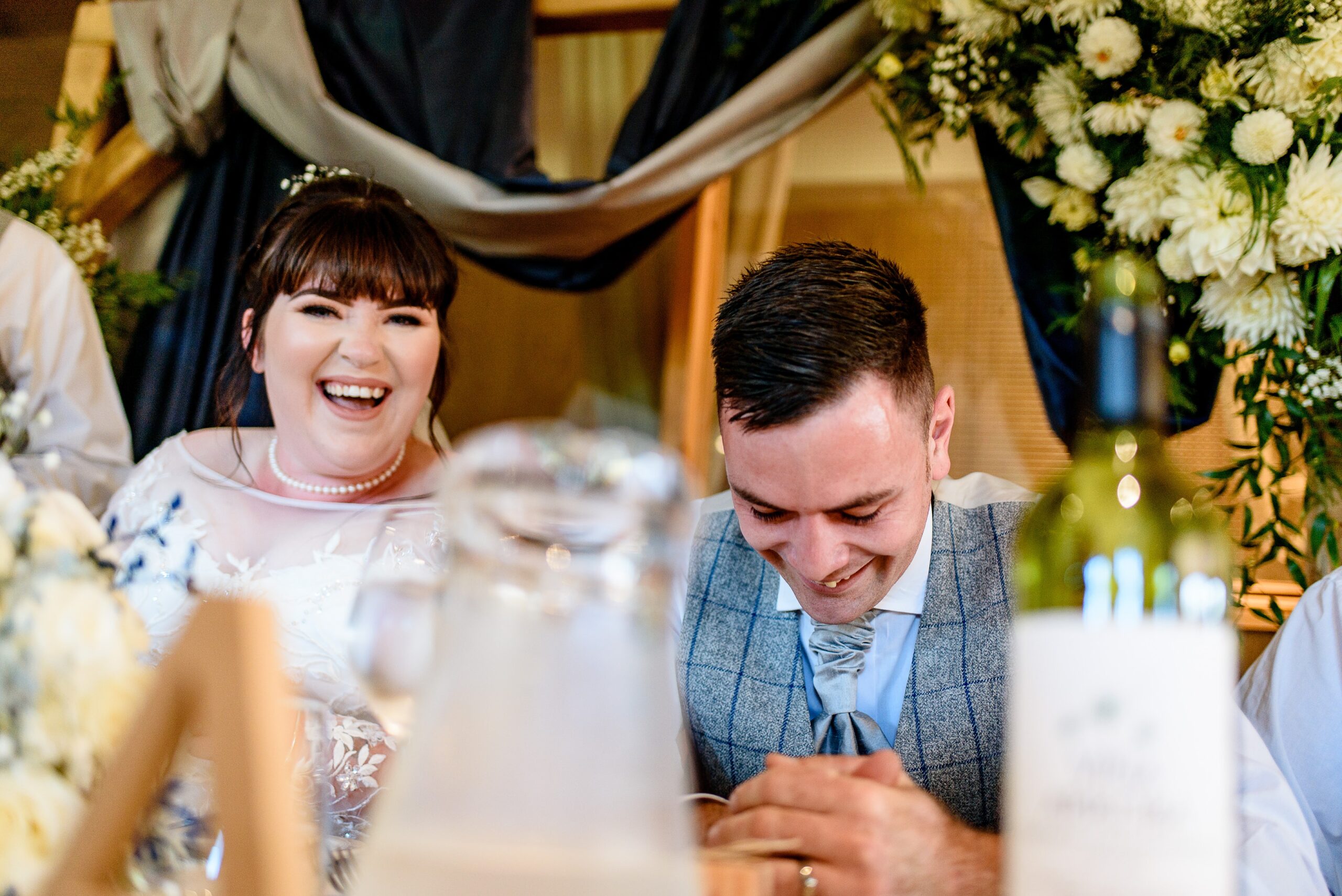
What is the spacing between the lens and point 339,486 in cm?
182

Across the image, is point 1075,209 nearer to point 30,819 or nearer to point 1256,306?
point 1256,306

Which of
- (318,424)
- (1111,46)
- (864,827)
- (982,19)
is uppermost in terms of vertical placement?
(982,19)

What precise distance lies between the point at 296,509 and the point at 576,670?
156 centimetres

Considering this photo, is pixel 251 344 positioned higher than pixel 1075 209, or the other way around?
pixel 1075 209

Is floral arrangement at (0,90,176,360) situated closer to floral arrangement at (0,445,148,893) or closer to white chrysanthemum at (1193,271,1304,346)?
floral arrangement at (0,445,148,893)

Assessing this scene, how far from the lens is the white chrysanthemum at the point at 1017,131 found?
1813 mm

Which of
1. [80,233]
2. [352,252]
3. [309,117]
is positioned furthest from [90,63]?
[352,252]

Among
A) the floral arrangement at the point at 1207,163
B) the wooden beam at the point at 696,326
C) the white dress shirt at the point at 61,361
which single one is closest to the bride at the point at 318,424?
the white dress shirt at the point at 61,361

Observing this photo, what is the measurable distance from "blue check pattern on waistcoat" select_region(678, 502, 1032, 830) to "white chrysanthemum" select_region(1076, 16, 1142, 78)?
0.68 metres

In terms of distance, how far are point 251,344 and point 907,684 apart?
4.14 ft

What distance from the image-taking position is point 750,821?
66 centimetres

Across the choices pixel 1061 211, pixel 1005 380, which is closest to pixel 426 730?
pixel 1061 211

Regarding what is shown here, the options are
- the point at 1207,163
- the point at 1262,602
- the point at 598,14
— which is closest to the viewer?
the point at 1207,163

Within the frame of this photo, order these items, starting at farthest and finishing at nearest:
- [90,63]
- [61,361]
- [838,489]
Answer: [90,63] < [61,361] < [838,489]
